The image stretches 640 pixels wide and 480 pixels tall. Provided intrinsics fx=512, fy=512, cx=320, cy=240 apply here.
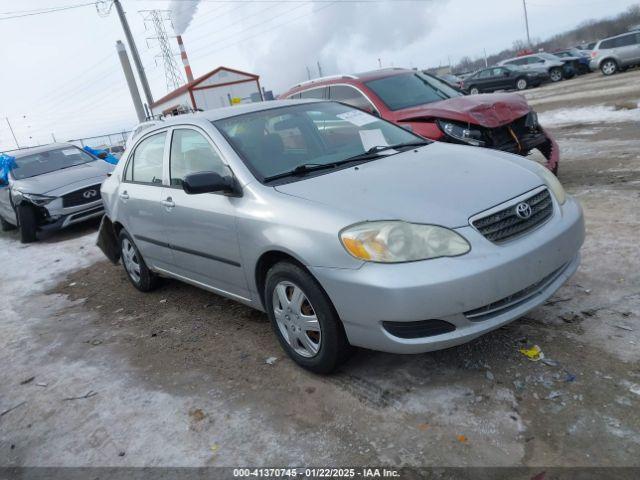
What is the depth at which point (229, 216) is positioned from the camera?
133 inches

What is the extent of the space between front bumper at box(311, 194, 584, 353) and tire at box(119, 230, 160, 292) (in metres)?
2.90

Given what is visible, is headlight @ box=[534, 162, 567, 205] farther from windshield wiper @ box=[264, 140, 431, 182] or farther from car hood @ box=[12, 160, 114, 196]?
car hood @ box=[12, 160, 114, 196]

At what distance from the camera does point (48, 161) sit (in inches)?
396

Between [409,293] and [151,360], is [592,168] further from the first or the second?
[151,360]

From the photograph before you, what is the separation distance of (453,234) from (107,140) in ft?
109

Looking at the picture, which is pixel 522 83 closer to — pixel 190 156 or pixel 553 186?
pixel 553 186

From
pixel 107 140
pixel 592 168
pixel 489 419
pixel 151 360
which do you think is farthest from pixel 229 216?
pixel 107 140

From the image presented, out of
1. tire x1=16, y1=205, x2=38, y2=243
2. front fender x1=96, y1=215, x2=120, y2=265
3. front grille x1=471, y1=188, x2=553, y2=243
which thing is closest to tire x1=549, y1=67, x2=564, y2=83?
tire x1=16, y1=205, x2=38, y2=243

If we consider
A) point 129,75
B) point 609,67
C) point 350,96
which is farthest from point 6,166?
point 609,67

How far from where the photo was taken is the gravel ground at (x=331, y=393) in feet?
7.88

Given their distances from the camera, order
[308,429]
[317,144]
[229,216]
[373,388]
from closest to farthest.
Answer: [308,429]
[373,388]
[229,216]
[317,144]

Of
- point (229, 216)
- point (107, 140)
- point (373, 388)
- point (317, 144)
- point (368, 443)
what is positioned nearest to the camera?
point (368, 443)

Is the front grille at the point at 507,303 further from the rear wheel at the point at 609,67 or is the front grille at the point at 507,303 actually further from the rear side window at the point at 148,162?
the rear wheel at the point at 609,67

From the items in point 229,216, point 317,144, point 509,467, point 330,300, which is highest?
point 317,144
